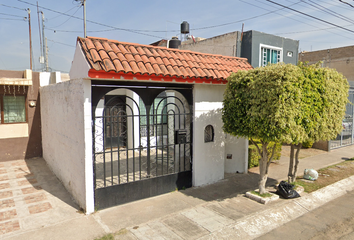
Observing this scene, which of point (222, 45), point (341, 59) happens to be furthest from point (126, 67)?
point (341, 59)

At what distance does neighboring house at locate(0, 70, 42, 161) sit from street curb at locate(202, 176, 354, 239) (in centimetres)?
864

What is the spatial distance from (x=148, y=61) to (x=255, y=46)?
718 centimetres

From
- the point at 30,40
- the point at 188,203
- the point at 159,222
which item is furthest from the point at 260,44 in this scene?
the point at 30,40

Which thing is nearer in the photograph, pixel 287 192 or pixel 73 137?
pixel 73 137

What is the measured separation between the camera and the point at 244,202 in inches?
230

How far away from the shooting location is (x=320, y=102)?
5.59 metres

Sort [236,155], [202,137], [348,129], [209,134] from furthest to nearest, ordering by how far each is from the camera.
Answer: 1. [348,129]
2. [236,155]
3. [209,134]
4. [202,137]

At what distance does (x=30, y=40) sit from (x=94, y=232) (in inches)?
732

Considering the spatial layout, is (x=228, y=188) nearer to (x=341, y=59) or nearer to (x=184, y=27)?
(x=184, y=27)

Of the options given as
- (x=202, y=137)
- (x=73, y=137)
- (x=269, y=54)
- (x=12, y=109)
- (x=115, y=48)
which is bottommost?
(x=202, y=137)

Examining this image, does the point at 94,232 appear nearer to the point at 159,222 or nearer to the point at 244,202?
the point at 159,222

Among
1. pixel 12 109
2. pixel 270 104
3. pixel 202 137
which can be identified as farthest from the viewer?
pixel 12 109

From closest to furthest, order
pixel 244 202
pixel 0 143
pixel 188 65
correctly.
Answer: pixel 244 202 → pixel 188 65 → pixel 0 143

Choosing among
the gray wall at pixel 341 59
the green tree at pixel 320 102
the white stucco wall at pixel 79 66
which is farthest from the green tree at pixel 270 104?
the gray wall at pixel 341 59
